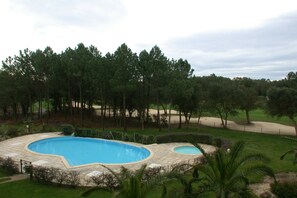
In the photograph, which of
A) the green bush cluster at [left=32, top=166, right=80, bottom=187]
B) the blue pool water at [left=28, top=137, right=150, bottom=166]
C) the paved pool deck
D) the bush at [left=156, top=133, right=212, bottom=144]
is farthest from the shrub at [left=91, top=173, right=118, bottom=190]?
the bush at [left=156, top=133, right=212, bottom=144]

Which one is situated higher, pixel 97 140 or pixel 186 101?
pixel 186 101

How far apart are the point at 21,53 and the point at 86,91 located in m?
9.34

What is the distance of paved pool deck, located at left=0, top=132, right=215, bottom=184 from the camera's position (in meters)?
18.1

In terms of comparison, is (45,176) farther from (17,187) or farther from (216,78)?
(216,78)

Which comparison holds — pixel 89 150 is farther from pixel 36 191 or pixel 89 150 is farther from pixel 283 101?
pixel 283 101

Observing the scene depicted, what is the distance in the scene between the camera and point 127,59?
30000 mm

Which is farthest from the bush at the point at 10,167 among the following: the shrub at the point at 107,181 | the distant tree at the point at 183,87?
the distant tree at the point at 183,87

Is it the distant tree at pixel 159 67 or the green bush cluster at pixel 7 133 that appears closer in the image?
the green bush cluster at pixel 7 133

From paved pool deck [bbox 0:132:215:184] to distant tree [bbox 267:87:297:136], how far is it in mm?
10145

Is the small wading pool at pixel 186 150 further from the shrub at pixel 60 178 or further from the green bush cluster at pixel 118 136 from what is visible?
the shrub at pixel 60 178

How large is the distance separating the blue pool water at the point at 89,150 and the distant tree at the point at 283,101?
1558 cm

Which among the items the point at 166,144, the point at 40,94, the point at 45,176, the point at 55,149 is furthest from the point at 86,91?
the point at 45,176

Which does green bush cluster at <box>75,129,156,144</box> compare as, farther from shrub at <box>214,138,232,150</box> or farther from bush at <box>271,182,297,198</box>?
bush at <box>271,182,297,198</box>

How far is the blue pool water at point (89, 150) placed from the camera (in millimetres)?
22453
